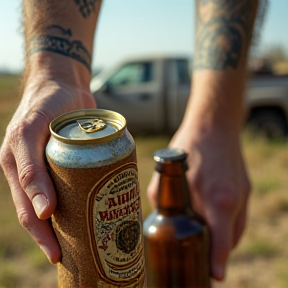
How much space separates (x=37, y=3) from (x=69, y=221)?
0.69 metres

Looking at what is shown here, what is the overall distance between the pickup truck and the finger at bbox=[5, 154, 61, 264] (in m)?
6.51

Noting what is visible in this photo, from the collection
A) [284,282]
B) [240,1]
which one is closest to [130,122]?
[284,282]

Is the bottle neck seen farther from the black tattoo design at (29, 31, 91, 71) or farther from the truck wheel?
the truck wheel

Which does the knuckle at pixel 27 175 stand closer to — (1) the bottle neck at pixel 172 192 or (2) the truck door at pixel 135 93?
(1) the bottle neck at pixel 172 192

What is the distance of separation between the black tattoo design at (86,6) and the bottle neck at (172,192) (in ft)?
1.64

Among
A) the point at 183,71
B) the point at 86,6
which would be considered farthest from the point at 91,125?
the point at 183,71

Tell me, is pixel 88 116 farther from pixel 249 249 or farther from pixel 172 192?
pixel 249 249

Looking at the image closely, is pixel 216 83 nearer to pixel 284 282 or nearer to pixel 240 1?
pixel 240 1

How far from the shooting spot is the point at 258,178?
16.6ft

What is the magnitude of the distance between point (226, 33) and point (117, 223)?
119 cm

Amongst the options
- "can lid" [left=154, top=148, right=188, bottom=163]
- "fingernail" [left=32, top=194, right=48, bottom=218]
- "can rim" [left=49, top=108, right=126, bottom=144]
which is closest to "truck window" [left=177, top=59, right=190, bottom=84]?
"can lid" [left=154, top=148, right=188, bottom=163]

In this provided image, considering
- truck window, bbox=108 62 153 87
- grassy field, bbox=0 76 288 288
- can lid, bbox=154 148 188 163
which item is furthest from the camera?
truck window, bbox=108 62 153 87

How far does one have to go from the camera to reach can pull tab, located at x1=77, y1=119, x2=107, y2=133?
0.82 meters

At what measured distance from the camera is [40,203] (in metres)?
0.81
